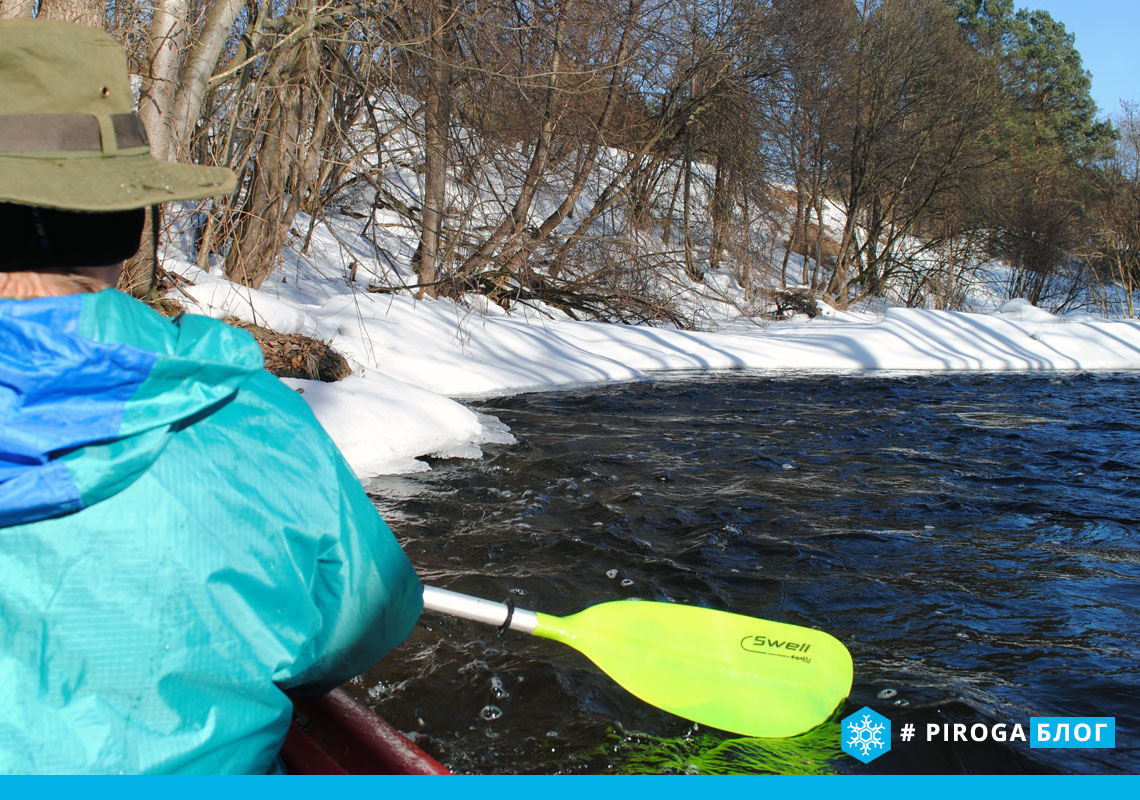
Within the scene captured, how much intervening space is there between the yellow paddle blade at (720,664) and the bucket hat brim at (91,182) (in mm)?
1757

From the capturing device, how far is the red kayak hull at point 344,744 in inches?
63.7

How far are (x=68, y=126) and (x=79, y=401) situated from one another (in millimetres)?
374

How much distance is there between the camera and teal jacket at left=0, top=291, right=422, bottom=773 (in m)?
0.95

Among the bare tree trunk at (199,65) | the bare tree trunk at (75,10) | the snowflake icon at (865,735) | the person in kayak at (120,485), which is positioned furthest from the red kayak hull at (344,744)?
the bare tree trunk at (199,65)

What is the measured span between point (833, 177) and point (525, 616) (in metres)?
20.9

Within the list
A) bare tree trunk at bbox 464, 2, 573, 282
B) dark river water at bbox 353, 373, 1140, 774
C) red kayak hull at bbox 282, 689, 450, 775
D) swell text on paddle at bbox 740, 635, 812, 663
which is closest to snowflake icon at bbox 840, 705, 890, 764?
dark river water at bbox 353, 373, 1140, 774

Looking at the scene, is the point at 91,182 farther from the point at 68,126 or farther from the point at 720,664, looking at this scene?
the point at 720,664

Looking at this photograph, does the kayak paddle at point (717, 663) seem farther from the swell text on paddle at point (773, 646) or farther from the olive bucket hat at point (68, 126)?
the olive bucket hat at point (68, 126)

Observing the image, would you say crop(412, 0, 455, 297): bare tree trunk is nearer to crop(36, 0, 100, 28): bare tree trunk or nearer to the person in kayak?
crop(36, 0, 100, 28): bare tree trunk

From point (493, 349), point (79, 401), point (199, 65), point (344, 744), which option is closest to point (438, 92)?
point (199, 65)

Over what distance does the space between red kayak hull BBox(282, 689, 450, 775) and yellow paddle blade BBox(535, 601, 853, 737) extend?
90cm

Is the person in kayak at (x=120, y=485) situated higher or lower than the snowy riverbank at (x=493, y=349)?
higher

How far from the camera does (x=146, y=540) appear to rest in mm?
996

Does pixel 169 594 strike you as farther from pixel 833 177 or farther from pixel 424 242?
pixel 833 177
